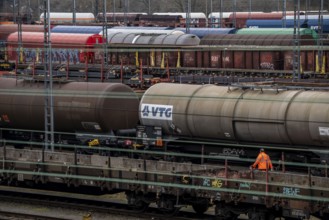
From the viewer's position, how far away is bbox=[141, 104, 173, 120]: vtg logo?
2528 cm

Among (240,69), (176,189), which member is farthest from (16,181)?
(240,69)

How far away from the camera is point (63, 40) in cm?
4775

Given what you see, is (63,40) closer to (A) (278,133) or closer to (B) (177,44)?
(B) (177,44)

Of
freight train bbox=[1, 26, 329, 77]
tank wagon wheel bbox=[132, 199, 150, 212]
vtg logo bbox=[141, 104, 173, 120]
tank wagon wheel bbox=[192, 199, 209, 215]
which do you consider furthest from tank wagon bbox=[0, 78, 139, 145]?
freight train bbox=[1, 26, 329, 77]

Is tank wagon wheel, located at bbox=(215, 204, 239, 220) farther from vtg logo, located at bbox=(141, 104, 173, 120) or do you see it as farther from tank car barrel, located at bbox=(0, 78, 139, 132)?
tank car barrel, located at bbox=(0, 78, 139, 132)

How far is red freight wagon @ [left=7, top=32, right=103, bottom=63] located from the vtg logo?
56.3 feet

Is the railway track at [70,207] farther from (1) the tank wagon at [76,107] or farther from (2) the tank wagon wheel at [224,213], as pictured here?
(1) the tank wagon at [76,107]

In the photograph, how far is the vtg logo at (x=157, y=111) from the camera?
2528 centimetres

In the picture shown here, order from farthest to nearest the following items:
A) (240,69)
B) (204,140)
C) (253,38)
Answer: (253,38) → (240,69) → (204,140)

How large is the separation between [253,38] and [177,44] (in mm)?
4418

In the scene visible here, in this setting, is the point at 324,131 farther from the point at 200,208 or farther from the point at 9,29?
the point at 9,29

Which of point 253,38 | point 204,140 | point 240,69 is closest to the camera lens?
point 204,140

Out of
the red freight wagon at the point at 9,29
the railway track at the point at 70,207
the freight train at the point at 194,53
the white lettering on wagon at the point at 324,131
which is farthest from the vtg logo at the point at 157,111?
the red freight wagon at the point at 9,29

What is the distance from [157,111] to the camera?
25.6 metres
